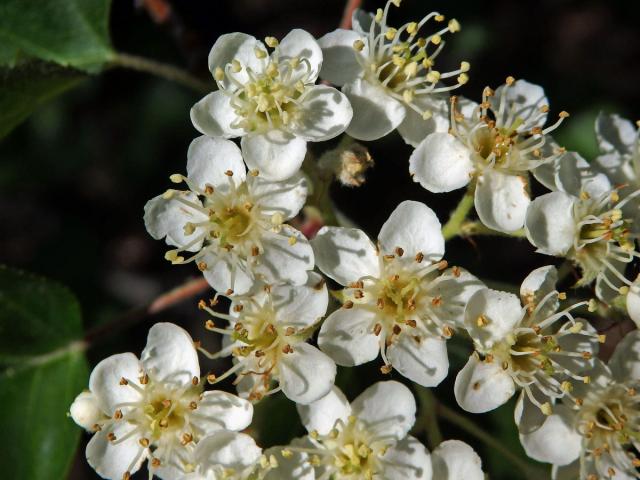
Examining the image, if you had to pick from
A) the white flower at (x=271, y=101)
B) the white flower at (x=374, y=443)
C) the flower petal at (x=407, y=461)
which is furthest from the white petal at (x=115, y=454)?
the white flower at (x=271, y=101)

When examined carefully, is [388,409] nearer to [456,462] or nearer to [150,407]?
[456,462]

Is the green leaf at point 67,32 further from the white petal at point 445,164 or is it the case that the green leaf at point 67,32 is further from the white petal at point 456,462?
the white petal at point 456,462

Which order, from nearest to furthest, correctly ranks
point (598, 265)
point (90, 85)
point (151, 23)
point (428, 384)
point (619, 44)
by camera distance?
1. point (428, 384)
2. point (598, 265)
3. point (151, 23)
4. point (90, 85)
5. point (619, 44)

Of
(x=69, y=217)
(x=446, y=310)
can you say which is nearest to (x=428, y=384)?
(x=446, y=310)

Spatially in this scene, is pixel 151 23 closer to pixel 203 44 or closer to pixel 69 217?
pixel 203 44

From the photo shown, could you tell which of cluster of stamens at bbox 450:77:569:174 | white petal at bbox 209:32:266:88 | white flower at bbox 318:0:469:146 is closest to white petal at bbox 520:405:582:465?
cluster of stamens at bbox 450:77:569:174

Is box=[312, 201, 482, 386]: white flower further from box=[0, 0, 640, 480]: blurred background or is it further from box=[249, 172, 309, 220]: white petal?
box=[0, 0, 640, 480]: blurred background

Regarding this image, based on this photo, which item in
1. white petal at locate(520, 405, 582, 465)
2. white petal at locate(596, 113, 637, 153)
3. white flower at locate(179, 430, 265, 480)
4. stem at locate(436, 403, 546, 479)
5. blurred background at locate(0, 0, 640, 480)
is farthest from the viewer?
blurred background at locate(0, 0, 640, 480)
